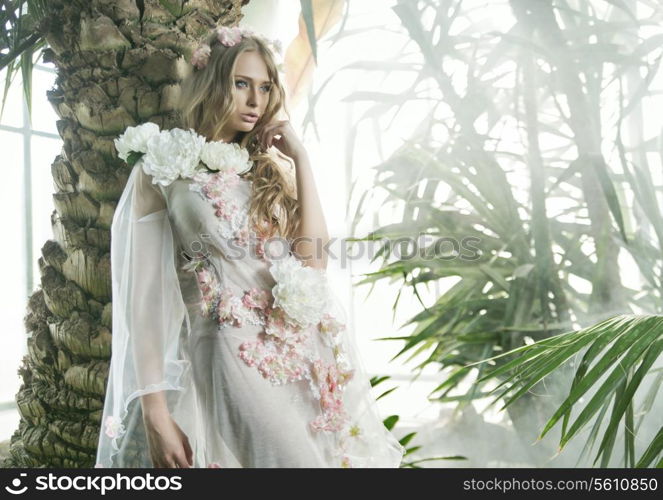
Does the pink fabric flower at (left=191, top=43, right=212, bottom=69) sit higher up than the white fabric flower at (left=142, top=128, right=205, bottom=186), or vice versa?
the pink fabric flower at (left=191, top=43, right=212, bottom=69)

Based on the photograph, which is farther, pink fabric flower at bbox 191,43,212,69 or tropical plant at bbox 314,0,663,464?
tropical plant at bbox 314,0,663,464

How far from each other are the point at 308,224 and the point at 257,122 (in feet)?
1.00

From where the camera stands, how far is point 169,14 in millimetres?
1822

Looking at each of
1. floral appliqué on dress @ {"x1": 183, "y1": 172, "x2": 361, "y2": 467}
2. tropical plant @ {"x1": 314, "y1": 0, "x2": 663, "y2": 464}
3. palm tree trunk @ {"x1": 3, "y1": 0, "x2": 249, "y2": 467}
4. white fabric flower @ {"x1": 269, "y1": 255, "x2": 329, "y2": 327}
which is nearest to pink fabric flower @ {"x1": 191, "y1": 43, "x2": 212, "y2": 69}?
palm tree trunk @ {"x1": 3, "y1": 0, "x2": 249, "y2": 467}

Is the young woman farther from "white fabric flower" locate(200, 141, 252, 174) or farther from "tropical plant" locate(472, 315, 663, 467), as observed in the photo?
"tropical plant" locate(472, 315, 663, 467)

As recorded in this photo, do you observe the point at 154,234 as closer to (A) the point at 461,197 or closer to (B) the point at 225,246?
(B) the point at 225,246

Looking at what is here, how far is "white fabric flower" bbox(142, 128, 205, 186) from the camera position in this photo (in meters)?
1.53

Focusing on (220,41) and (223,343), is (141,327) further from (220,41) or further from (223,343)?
(220,41)

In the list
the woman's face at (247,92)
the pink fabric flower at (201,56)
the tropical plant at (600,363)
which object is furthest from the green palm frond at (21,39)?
the tropical plant at (600,363)
